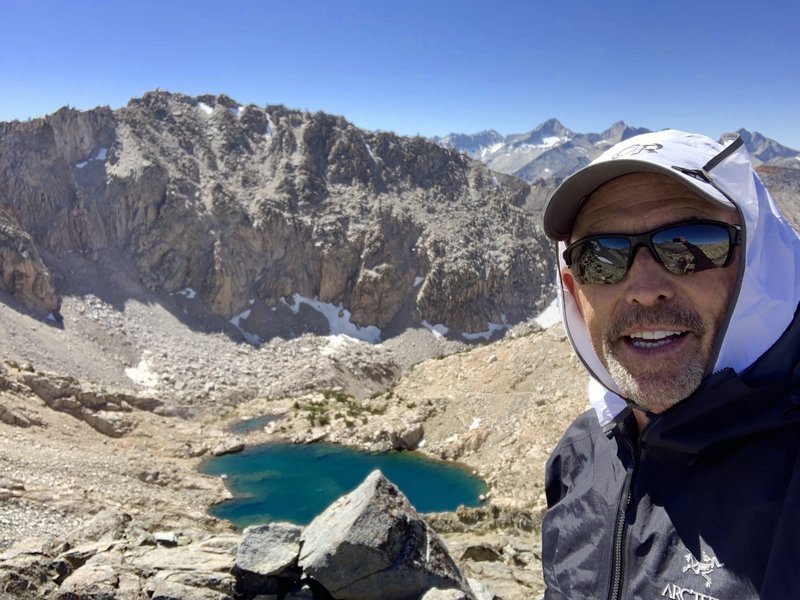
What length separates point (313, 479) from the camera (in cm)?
3316

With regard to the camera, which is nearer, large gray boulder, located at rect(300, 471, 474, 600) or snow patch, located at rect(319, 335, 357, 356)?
large gray boulder, located at rect(300, 471, 474, 600)

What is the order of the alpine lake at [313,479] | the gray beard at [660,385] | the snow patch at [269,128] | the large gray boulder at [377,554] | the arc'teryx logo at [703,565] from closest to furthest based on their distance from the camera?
the arc'teryx logo at [703,565] → the gray beard at [660,385] → the large gray boulder at [377,554] → the alpine lake at [313,479] → the snow patch at [269,128]

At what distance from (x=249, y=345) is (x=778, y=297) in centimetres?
5962

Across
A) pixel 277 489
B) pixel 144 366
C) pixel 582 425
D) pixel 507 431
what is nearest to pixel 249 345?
pixel 144 366

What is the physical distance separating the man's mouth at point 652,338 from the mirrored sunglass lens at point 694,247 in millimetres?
265

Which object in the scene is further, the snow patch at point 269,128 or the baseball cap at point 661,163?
the snow patch at point 269,128

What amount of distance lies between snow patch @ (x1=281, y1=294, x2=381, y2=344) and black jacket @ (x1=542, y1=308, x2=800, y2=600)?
62323mm

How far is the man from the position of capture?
1.93m

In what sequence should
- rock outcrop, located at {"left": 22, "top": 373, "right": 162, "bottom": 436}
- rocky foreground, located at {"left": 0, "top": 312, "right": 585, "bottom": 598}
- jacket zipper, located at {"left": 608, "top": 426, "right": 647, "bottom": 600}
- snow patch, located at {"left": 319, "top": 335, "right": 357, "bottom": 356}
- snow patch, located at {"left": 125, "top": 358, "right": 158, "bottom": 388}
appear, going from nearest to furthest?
1. jacket zipper, located at {"left": 608, "top": 426, "right": 647, "bottom": 600}
2. rocky foreground, located at {"left": 0, "top": 312, "right": 585, "bottom": 598}
3. rock outcrop, located at {"left": 22, "top": 373, "right": 162, "bottom": 436}
4. snow patch, located at {"left": 125, "top": 358, "right": 158, "bottom": 388}
5. snow patch, located at {"left": 319, "top": 335, "right": 357, "bottom": 356}

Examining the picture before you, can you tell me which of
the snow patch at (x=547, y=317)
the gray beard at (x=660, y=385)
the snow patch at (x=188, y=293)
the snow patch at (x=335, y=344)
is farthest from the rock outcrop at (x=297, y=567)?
the snow patch at (x=547, y=317)

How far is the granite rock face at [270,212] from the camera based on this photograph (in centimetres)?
6104

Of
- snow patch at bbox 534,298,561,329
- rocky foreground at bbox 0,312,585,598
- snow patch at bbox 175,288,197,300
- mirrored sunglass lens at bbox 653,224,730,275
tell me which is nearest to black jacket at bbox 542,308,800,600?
mirrored sunglass lens at bbox 653,224,730,275

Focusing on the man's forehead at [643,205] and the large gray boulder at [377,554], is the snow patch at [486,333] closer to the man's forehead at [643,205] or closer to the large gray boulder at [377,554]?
the large gray boulder at [377,554]

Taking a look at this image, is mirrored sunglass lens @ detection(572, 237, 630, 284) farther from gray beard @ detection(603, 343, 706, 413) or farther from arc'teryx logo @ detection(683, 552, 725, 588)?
arc'teryx logo @ detection(683, 552, 725, 588)
